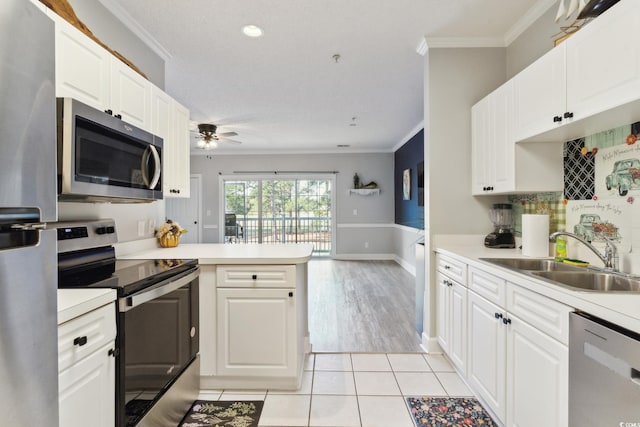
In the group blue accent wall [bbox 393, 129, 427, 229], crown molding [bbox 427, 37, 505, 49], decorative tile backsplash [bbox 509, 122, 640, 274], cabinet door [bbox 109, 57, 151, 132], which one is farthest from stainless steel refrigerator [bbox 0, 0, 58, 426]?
blue accent wall [bbox 393, 129, 427, 229]

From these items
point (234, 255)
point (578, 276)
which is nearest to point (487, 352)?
point (578, 276)

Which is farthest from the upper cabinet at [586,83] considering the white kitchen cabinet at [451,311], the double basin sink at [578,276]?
the white kitchen cabinet at [451,311]

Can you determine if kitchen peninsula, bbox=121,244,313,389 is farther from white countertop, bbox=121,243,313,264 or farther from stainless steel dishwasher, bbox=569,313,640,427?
stainless steel dishwasher, bbox=569,313,640,427

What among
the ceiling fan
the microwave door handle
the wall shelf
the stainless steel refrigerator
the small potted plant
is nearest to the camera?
the stainless steel refrigerator

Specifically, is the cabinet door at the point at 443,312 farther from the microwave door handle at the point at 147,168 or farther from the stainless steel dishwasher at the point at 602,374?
the microwave door handle at the point at 147,168

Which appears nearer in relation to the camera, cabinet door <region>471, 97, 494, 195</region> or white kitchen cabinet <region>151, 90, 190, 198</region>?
white kitchen cabinet <region>151, 90, 190, 198</region>

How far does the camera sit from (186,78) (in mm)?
3254

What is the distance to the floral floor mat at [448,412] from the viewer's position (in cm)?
172

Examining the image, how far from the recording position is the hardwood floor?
2.77 meters

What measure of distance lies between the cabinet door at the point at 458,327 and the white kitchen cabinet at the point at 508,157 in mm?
785

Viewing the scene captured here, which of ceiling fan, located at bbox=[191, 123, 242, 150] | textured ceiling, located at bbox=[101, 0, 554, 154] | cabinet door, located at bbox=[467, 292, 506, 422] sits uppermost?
textured ceiling, located at bbox=[101, 0, 554, 154]

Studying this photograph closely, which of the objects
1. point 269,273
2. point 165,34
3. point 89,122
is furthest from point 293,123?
point 89,122

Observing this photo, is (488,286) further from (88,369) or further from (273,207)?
(273,207)

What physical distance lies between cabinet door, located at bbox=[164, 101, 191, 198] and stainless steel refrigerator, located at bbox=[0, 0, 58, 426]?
1.59 meters
